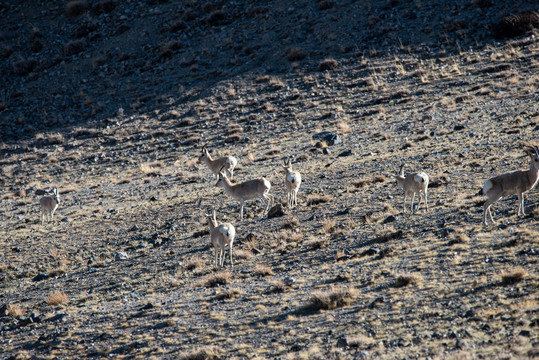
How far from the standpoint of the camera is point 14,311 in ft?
40.9

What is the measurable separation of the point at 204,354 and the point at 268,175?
14.1 meters

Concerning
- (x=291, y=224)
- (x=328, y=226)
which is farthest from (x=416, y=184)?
(x=291, y=224)

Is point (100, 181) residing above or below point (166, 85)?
below

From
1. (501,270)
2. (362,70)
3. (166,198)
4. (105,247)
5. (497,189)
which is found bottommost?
(501,270)

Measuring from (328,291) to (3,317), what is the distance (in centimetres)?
733

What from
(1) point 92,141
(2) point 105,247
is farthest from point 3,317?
(1) point 92,141

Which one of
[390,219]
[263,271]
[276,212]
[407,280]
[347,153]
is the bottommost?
[407,280]

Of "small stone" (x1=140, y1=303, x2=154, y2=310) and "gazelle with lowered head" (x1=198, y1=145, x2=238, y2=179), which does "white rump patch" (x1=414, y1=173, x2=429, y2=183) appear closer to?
"small stone" (x1=140, y1=303, x2=154, y2=310)

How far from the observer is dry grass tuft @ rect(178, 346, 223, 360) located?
883 cm

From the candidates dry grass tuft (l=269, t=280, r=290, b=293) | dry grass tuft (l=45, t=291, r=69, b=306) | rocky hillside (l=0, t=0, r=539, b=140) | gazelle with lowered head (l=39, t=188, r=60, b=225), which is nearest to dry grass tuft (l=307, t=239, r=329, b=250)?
dry grass tuft (l=269, t=280, r=290, b=293)

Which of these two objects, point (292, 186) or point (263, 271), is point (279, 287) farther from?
point (292, 186)

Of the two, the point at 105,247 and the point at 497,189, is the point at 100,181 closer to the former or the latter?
the point at 105,247

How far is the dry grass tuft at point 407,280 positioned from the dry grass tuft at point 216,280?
3758mm

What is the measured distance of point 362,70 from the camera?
120ft
